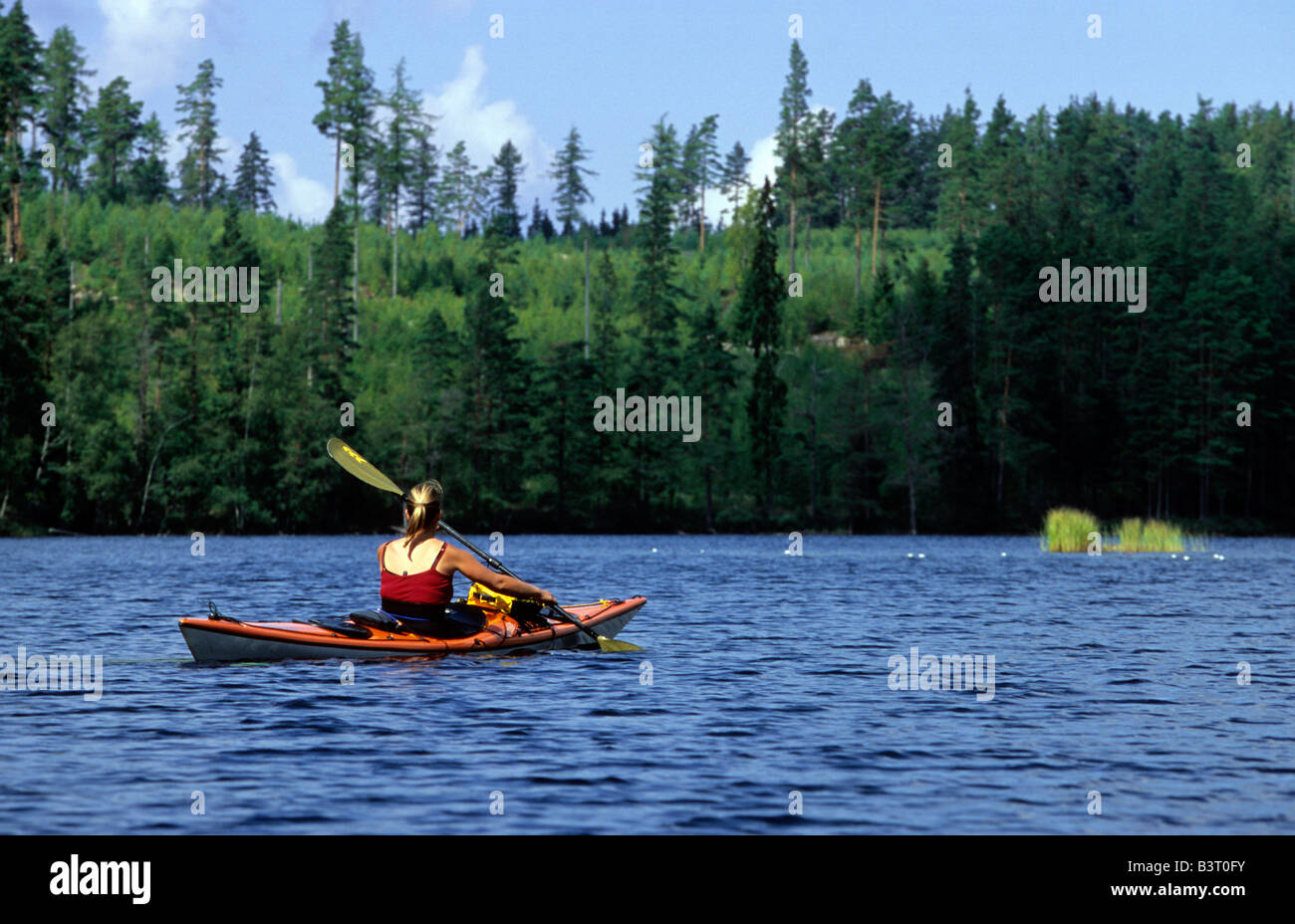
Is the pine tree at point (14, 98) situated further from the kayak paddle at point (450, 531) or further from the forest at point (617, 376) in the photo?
the kayak paddle at point (450, 531)

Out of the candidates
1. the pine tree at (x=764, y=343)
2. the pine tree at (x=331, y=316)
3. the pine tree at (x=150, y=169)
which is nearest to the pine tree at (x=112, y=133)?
the pine tree at (x=150, y=169)

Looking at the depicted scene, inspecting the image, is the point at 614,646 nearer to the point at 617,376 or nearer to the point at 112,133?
the point at 617,376

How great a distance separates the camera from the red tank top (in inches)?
597

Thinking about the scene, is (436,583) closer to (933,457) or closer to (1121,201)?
(933,457)

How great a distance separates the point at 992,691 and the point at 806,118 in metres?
99.6

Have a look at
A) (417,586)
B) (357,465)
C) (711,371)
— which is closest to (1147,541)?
(711,371)

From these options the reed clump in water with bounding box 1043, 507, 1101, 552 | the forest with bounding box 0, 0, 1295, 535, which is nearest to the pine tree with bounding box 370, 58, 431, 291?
the forest with bounding box 0, 0, 1295, 535

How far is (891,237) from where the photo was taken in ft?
354

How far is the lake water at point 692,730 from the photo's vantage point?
8.89 m

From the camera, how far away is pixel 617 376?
253ft

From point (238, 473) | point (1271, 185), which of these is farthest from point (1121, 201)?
point (238, 473)

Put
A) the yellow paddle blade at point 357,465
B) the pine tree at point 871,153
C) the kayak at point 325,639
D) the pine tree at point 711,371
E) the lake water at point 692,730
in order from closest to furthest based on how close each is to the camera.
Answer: the lake water at point 692,730 → the kayak at point 325,639 → the yellow paddle blade at point 357,465 → the pine tree at point 711,371 → the pine tree at point 871,153

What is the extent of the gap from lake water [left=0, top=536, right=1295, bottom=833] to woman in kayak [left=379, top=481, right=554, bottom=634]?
0.70m

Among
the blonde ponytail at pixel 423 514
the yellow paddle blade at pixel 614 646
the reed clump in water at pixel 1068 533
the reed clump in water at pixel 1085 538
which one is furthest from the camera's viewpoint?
the reed clump in water at pixel 1068 533
